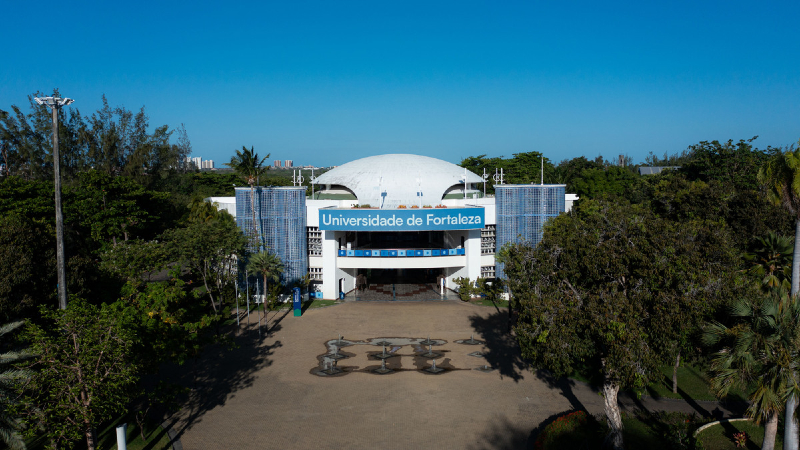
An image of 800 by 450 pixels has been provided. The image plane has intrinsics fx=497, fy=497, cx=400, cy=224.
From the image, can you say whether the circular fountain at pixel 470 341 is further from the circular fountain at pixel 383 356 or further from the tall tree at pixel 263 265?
the tall tree at pixel 263 265

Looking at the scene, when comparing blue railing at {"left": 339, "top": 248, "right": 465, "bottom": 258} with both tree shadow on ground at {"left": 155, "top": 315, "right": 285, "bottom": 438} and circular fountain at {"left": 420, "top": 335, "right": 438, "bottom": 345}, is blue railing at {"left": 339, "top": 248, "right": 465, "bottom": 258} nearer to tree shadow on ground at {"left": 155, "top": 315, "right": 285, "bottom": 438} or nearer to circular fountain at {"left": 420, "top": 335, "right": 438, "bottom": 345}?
tree shadow on ground at {"left": 155, "top": 315, "right": 285, "bottom": 438}

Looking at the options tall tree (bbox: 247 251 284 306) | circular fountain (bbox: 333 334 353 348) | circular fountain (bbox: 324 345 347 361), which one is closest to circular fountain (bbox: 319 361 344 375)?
circular fountain (bbox: 324 345 347 361)

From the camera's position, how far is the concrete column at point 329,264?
3781 centimetres

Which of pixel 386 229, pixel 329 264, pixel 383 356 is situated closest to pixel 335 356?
pixel 383 356

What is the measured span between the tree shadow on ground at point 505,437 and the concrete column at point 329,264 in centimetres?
2199

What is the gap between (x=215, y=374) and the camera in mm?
23031

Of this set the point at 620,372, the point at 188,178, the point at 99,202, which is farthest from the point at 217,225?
the point at 188,178

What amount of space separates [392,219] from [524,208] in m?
10.6

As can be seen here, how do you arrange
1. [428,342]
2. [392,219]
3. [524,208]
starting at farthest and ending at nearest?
[524,208] → [392,219] → [428,342]

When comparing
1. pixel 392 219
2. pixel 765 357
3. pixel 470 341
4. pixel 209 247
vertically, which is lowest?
pixel 470 341

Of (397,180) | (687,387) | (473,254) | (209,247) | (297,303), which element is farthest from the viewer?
(397,180)

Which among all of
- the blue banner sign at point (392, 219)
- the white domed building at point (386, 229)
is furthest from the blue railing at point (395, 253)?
the blue banner sign at point (392, 219)

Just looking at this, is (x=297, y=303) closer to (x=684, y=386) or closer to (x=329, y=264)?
(x=329, y=264)

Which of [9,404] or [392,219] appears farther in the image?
[392,219]
